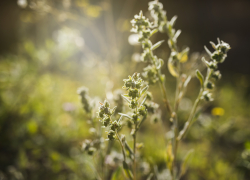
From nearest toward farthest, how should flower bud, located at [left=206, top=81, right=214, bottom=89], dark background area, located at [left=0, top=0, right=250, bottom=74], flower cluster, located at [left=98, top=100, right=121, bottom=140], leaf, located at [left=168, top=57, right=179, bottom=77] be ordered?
flower cluster, located at [left=98, top=100, right=121, bottom=140] → flower bud, located at [left=206, top=81, right=214, bottom=89] → leaf, located at [left=168, top=57, right=179, bottom=77] → dark background area, located at [left=0, top=0, right=250, bottom=74]

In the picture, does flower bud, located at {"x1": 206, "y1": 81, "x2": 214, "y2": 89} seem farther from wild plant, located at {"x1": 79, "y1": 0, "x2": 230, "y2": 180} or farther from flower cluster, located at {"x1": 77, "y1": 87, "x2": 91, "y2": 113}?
flower cluster, located at {"x1": 77, "y1": 87, "x2": 91, "y2": 113}

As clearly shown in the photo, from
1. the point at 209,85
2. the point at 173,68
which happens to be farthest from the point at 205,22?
the point at 209,85

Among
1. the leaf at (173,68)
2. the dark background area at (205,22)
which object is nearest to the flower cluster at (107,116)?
the leaf at (173,68)

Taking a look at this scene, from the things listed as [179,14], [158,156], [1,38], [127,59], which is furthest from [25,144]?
[179,14]

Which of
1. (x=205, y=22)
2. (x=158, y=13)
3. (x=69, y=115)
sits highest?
(x=205, y=22)

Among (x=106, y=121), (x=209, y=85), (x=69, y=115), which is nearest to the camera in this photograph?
(x=106, y=121)

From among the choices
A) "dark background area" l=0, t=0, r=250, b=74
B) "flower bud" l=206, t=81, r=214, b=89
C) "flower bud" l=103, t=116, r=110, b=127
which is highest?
"dark background area" l=0, t=0, r=250, b=74

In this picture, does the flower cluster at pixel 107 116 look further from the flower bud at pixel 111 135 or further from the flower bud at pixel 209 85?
the flower bud at pixel 209 85

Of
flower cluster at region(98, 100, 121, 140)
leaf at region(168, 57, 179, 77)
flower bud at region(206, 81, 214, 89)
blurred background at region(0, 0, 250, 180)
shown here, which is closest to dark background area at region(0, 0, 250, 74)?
blurred background at region(0, 0, 250, 180)

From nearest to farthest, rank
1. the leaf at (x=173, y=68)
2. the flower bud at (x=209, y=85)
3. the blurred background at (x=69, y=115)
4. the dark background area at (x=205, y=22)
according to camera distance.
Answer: the flower bud at (x=209, y=85), the leaf at (x=173, y=68), the blurred background at (x=69, y=115), the dark background area at (x=205, y=22)

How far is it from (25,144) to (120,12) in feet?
11.1

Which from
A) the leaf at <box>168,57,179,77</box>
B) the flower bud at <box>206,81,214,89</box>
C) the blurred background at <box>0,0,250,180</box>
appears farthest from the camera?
the blurred background at <box>0,0,250,180</box>

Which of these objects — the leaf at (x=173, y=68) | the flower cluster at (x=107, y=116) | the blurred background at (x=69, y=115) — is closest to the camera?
the flower cluster at (x=107, y=116)

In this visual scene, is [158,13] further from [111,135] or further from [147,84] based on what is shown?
[111,135]
